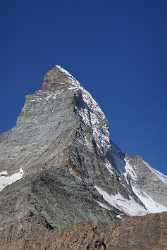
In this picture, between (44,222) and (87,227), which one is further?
(44,222)

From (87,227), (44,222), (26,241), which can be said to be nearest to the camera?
(87,227)

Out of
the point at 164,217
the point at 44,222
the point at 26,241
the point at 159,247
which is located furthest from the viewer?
the point at 44,222

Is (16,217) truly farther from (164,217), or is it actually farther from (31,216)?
(164,217)

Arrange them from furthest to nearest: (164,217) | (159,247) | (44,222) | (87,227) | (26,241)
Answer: (44,222) → (26,241) → (87,227) → (164,217) → (159,247)

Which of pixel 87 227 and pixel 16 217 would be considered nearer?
pixel 87 227

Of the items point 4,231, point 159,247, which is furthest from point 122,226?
point 4,231

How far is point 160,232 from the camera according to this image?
416 feet

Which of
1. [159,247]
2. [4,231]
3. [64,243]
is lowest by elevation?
[159,247]

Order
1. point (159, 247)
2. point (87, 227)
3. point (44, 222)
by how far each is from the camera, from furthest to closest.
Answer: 1. point (44, 222)
2. point (87, 227)
3. point (159, 247)

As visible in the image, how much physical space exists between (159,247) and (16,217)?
79.9 metres

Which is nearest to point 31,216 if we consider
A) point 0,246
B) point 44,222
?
point 44,222

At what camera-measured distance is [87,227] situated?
497 feet

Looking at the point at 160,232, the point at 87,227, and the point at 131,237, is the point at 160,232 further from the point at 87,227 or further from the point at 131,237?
the point at 87,227

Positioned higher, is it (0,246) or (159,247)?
(0,246)
